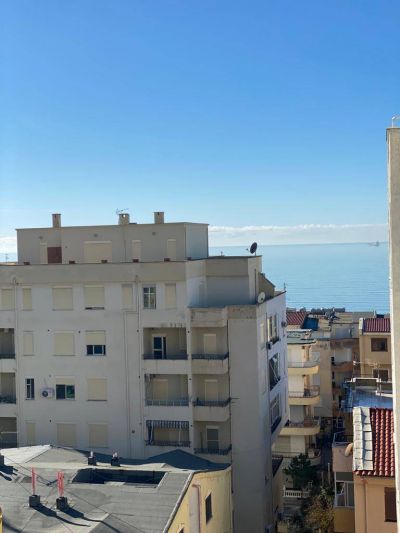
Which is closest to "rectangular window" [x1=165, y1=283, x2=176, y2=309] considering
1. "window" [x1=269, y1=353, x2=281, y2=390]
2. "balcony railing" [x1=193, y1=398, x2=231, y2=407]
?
"balcony railing" [x1=193, y1=398, x2=231, y2=407]

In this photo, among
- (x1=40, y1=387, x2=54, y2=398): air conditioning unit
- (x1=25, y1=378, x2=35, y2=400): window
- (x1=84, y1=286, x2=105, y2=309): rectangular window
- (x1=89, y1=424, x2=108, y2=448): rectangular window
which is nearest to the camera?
(x1=89, y1=424, x2=108, y2=448): rectangular window

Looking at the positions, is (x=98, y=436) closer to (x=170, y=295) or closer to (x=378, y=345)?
(x=170, y=295)

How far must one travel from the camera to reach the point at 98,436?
95.1 feet

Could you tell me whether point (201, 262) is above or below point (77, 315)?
above

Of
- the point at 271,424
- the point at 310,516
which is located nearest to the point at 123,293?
the point at 271,424

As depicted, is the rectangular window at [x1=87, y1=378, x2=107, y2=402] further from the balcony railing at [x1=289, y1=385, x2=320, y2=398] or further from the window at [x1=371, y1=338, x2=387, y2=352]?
the window at [x1=371, y1=338, x2=387, y2=352]

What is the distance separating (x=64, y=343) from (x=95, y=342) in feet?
4.50

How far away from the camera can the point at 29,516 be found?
17.7 metres

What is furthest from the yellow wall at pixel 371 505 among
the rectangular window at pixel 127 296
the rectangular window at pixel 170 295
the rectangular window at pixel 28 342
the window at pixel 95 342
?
the rectangular window at pixel 28 342

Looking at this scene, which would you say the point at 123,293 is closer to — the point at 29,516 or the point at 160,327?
the point at 160,327

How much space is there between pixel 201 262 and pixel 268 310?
4.27 meters

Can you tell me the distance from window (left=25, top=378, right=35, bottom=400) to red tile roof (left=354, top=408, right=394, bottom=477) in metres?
15.4

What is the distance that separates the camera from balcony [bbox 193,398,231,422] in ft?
92.1

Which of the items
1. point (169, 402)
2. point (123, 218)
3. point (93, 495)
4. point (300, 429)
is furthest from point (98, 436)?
point (300, 429)
